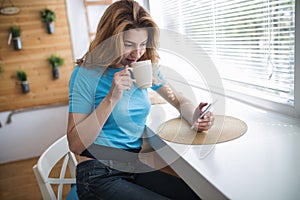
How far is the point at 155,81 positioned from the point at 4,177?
6.61ft

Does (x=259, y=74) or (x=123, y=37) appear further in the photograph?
(x=259, y=74)

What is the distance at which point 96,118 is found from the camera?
0.96 metres

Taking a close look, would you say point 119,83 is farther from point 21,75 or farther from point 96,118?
point 21,75

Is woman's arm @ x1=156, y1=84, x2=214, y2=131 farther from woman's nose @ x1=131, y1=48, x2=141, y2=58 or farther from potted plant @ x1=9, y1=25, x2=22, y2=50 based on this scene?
potted plant @ x1=9, y1=25, x2=22, y2=50

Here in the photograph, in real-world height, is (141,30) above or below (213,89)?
above

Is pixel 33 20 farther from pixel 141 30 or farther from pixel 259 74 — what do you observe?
pixel 259 74

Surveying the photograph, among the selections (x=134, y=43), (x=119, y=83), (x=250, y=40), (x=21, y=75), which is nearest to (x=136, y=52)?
(x=134, y=43)

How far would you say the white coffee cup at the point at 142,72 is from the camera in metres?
0.96

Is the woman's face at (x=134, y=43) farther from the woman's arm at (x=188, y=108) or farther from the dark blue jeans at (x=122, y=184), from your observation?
the dark blue jeans at (x=122, y=184)

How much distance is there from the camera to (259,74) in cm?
130

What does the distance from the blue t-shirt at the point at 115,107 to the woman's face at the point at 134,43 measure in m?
0.11

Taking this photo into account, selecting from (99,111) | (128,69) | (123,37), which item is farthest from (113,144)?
Answer: (123,37)

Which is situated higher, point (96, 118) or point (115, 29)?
point (115, 29)

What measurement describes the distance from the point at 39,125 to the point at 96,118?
2124mm
